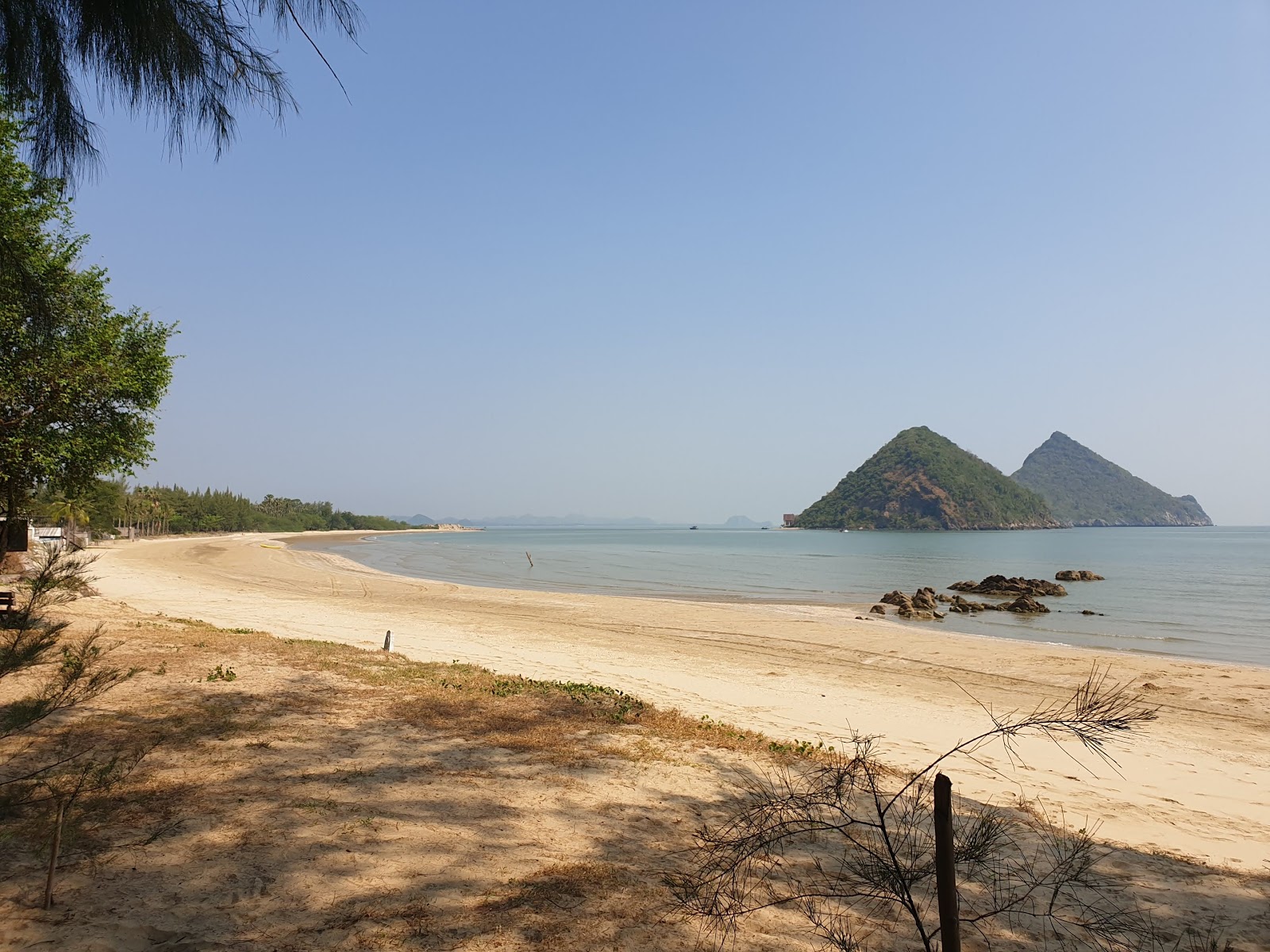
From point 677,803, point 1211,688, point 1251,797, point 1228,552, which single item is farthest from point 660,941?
point 1228,552

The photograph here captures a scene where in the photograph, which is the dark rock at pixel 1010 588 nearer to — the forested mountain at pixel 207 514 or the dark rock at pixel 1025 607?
the dark rock at pixel 1025 607

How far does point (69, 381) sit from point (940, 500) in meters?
186

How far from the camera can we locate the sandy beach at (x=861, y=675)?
7.61 metres

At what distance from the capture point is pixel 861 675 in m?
15.2

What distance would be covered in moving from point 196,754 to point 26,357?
8.04 m

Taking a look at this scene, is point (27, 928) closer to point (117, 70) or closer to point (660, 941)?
point (660, 941)

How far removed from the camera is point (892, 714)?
11391mm

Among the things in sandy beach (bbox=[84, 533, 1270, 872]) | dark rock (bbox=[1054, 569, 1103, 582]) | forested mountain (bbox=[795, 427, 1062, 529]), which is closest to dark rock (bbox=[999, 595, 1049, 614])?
sandy beach (bbox=[84, 533, 1270, 872])

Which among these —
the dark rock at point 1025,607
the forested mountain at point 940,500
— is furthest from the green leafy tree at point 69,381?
the forested mountain at point 940,500

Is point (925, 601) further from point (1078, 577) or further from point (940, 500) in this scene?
point (940, 500)

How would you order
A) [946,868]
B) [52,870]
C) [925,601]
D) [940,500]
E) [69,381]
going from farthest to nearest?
[940,500] → [925,601] → [69,381] → [52,870] → [946,868]

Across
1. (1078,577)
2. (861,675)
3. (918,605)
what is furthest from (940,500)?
(861,675)

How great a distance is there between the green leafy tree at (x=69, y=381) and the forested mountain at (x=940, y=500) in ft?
588

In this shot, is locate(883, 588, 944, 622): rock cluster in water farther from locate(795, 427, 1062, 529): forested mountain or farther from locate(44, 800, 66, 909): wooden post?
locate(795, 427, 1062, 529): forested mountain
